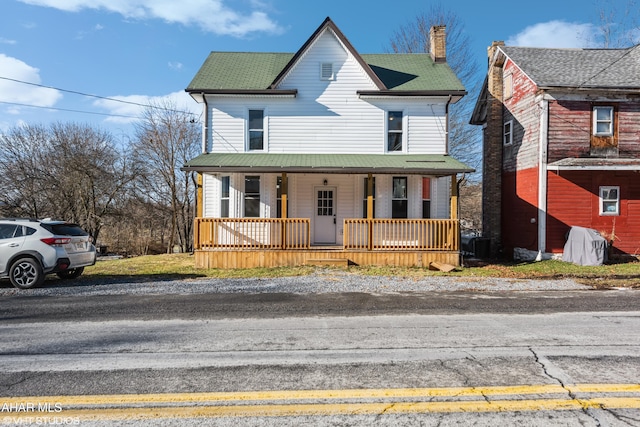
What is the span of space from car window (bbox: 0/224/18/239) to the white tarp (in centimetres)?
1698

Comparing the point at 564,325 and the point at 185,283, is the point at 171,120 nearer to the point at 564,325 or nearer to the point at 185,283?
the point at 185,283

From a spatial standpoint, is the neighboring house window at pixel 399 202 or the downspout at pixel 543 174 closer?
the neighboring house window at pixel 399 202

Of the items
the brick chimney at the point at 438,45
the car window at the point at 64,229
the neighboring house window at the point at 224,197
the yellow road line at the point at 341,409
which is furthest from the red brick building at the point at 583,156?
the car window at the point at 64,229

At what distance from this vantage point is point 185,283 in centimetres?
949

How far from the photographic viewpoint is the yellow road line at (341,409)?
2986 millimetres

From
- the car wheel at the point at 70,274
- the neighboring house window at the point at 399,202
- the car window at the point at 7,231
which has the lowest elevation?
the car wheel at the point at 70,274

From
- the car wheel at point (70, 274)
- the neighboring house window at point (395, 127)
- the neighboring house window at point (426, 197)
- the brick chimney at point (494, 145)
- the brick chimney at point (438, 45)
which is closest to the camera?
the car wheel at point (70, 274)

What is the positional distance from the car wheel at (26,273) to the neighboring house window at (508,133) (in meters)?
17.9

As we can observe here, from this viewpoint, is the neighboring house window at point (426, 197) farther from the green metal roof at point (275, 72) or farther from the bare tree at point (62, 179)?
the bare tree at point (62, 179)

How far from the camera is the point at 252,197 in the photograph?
45.8ft

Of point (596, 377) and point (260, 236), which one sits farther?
point (260, 236)

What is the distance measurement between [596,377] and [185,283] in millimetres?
8462

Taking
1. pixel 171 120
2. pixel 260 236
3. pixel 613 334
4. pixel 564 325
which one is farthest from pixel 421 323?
pixel 171 120

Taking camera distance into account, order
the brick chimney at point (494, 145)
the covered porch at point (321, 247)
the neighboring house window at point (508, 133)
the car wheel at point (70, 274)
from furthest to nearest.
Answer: the brick chimney at point (494, 145)
the neighboring house window at point (508, 133)
the covered porch at point (321, 247)
the car wheel at point (70, 274)
